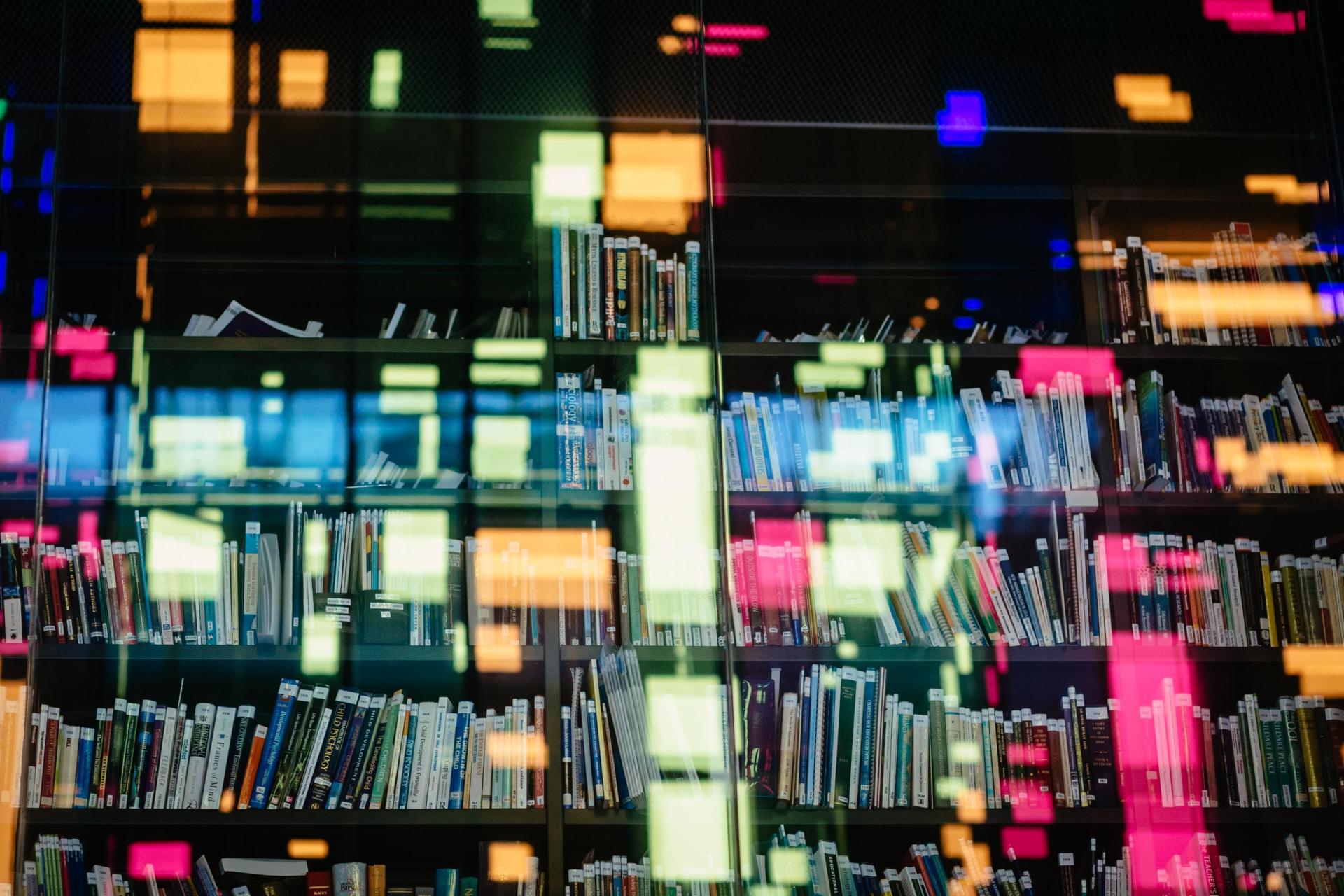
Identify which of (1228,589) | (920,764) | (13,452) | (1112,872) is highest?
(13,452)

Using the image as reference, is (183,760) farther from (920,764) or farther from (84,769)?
(920,764)

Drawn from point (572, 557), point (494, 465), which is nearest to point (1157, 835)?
point (572, 557)

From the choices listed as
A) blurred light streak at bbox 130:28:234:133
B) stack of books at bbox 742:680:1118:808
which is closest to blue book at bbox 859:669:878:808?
stack of books at bbox 742:680:1118:808

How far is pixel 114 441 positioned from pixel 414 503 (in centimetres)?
56

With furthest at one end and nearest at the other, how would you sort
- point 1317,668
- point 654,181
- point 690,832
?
1. point 654,181
2. point 1317,668
3. point 690,832

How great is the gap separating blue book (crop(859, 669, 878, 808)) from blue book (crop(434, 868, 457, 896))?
0.75 meters

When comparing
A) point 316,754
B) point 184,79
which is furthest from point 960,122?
point 316,754

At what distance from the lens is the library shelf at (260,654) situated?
7.69 ft

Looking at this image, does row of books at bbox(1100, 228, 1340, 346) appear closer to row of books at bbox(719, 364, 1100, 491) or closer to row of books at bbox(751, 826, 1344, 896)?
row of books at bbox(719, 364, 1100, 491)

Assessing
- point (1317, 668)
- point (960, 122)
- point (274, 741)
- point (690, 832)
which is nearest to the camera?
point (690, 832)

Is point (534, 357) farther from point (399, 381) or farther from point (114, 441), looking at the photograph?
point (114, 441)

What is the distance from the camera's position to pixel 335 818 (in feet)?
7.70

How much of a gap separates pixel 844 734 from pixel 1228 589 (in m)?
0.80

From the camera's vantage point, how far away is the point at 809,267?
2.65 m
